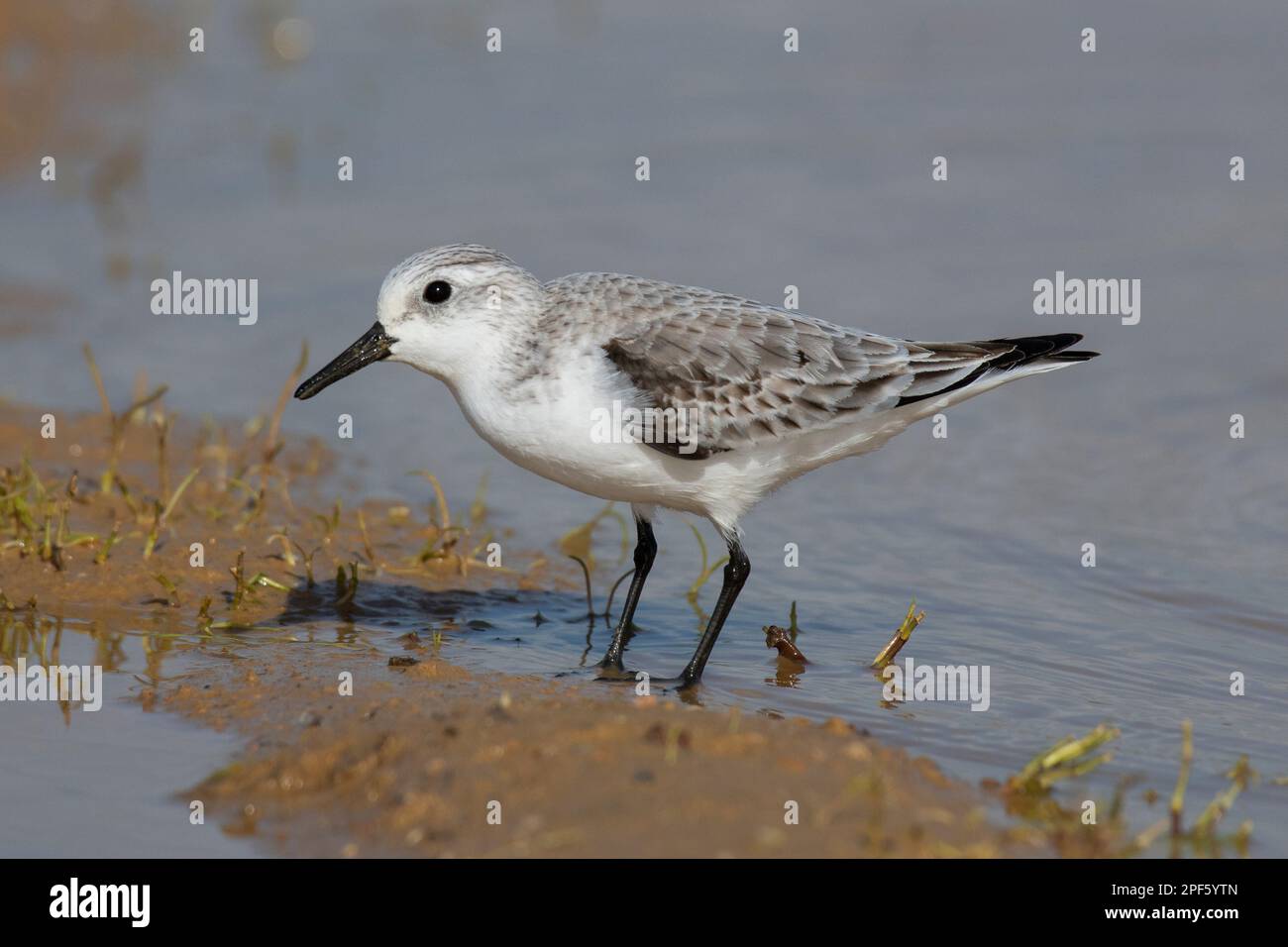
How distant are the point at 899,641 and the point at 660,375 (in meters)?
1.94

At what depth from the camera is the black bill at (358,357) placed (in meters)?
8.46

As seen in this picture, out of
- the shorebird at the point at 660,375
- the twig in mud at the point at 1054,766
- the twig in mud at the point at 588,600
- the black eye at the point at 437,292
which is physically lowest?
the twig in mud at the point at 1054,766

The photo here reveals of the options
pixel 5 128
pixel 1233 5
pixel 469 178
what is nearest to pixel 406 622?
pixel 469 178

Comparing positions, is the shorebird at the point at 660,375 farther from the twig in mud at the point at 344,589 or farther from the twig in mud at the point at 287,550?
the twig in mud at the point at 287,550

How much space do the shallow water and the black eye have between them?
1.98 meters

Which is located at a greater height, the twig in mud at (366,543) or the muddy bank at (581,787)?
the twig in mud at (366,543)

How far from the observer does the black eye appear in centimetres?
836

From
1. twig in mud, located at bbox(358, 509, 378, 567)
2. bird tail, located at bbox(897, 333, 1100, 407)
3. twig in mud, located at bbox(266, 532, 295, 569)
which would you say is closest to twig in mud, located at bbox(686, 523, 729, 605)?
bird tail, located at bbox(897, 333, 1100, 407)

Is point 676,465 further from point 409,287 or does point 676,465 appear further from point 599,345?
point 409,287

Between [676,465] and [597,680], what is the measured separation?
121 cm

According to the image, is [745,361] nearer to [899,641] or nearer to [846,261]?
[899,641]

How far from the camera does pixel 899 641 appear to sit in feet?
28.3

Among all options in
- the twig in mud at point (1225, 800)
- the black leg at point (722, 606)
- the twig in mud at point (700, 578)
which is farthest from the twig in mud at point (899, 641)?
the twig in mud at point (1225, 800)

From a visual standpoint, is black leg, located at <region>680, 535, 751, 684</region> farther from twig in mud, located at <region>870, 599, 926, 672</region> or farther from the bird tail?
the bird tail
